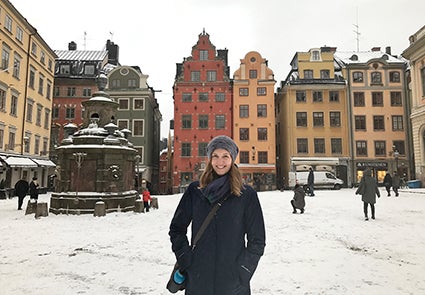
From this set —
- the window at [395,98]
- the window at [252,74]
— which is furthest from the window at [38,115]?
the window at [395,98]

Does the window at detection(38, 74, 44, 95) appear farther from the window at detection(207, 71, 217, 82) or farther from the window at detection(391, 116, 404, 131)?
the window at detection(391, 116, 404, 131)

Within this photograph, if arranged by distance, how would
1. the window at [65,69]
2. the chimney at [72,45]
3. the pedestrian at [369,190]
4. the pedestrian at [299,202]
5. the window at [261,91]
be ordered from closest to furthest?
the pedestrian at [369,190] < the pedestrian at [299,202] < the window at [261,91] < the window at [65,69] < the chimney at [72,45]

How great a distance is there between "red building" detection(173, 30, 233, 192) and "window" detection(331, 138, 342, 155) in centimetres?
1282

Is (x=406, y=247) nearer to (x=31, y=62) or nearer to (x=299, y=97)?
(x=299, y=97)

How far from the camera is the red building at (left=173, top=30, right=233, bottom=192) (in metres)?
38.8

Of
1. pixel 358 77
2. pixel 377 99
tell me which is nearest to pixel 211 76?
pixel 358 77

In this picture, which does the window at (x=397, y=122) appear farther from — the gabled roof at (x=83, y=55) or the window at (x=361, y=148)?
the gabled roof at (x=83, y=55)

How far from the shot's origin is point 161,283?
5.32 m

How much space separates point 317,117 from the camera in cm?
3950

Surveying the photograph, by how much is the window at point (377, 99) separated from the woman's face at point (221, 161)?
41.9 meters

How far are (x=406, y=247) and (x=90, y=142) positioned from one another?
1377 centimetres

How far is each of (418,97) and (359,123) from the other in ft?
30.0

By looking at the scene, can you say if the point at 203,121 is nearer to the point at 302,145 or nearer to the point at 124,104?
the point at 124,104

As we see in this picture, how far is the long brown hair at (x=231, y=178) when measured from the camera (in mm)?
2900
